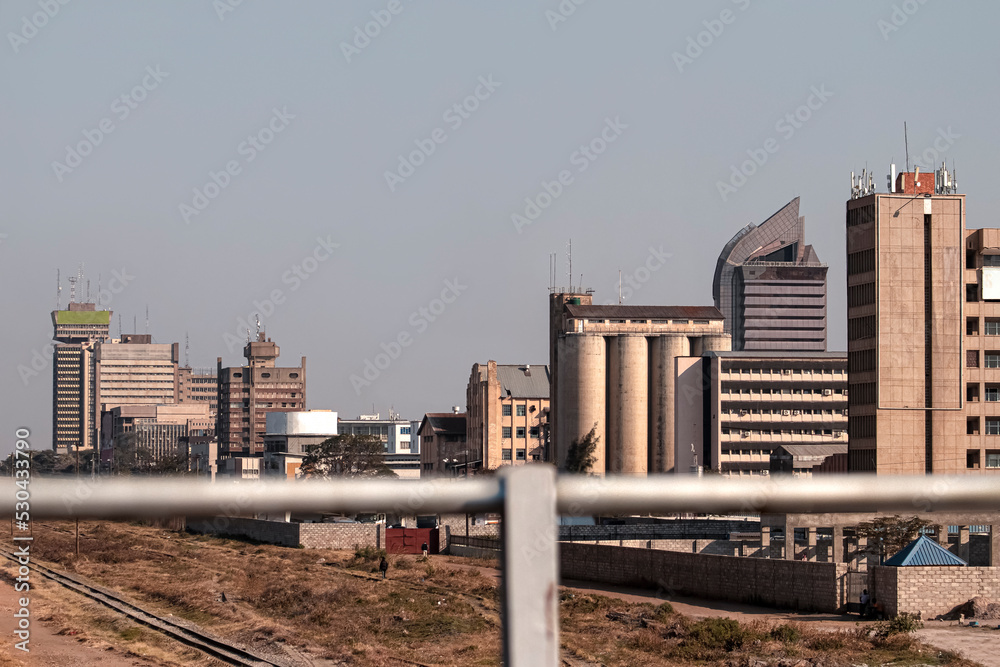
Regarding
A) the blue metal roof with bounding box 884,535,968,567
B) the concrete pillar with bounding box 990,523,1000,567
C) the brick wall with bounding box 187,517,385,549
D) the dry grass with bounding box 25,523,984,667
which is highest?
the blue metal roof with bounding box 884,535,968,567

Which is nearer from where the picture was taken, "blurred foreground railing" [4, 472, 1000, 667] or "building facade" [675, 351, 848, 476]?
"blurred foreground railing" [4, 472, 1000, 667]

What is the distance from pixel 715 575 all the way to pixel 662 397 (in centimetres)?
8342

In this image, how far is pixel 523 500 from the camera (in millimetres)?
1868

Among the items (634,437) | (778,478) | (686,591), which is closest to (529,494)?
(778,478)

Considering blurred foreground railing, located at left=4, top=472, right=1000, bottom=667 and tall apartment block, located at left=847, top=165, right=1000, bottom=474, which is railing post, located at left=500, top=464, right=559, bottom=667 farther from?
tall apartment block, located at left=847, top=165, right=1000, bottom=474

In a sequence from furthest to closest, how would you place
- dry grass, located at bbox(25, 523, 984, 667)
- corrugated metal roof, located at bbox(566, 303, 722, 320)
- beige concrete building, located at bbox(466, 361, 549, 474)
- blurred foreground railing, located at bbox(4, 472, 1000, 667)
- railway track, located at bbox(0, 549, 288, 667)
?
beige concrete building, located at bbox(466, 361, 549, 474) → corrugated metal roof, located at bbox(566, 303, 722, 320) → dry grass, located at bbox(25, 523, 984, 667) → railway track, located at bbox(0, 549, 288, 667) → blurred foreground railing, located at bbox(4, 472, 1000, 667)

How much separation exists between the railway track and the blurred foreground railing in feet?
94.2

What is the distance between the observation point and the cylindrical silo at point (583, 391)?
12588 centimetres

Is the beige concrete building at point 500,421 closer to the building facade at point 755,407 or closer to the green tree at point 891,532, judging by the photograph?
the building facade at point 755,407

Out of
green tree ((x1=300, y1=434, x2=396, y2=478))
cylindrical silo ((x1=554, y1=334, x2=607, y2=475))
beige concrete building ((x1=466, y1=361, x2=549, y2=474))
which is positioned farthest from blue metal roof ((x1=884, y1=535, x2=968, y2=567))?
beige concrete building ((x1=466, y1=361, x2=549, y2=474))

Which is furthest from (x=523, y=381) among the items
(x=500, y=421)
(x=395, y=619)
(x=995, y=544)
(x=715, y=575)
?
(x=395, y=619)

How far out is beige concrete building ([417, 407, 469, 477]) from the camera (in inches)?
5735

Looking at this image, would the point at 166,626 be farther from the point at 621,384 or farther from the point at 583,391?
the point at 621,384

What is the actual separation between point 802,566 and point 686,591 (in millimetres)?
7016
